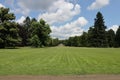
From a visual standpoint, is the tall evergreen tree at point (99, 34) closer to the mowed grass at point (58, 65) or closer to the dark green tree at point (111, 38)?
the dark green tree at point (111, 38)

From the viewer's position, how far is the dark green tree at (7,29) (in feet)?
223

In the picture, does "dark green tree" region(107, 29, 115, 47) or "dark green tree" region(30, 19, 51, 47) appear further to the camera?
"dark green tree" region(107, 29, 115, 47)

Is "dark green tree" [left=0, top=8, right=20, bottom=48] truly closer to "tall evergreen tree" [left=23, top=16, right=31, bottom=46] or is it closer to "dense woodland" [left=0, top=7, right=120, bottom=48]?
"dense woodland" [left=0, top=7, right=120, bottom=48]

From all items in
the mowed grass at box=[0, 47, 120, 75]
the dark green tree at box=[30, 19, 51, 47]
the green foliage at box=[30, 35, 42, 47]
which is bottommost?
the mowed grass at box=[0, 47, 120, 75]

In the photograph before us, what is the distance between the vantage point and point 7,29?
68.9m

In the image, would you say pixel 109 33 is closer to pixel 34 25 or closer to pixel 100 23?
pixel 100 23

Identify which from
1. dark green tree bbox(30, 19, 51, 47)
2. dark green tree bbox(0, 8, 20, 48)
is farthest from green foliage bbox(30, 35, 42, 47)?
dark green tree bbox(0, 8, 20, 48)

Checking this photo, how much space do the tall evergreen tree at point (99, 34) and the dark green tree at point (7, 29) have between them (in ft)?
143

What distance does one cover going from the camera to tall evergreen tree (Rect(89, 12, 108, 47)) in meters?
103

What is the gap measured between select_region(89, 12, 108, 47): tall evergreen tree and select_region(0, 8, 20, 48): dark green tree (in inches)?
1720

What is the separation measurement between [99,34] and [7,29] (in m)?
47.6

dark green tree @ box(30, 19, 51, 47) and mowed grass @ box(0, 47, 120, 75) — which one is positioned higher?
dark green tree @ box(30, 19, 51, 47)

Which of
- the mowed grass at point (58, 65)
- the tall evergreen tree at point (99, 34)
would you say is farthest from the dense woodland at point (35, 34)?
the mowed grass at point (58, 65)

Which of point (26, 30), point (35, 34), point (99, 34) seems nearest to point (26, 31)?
point (26, 30)
